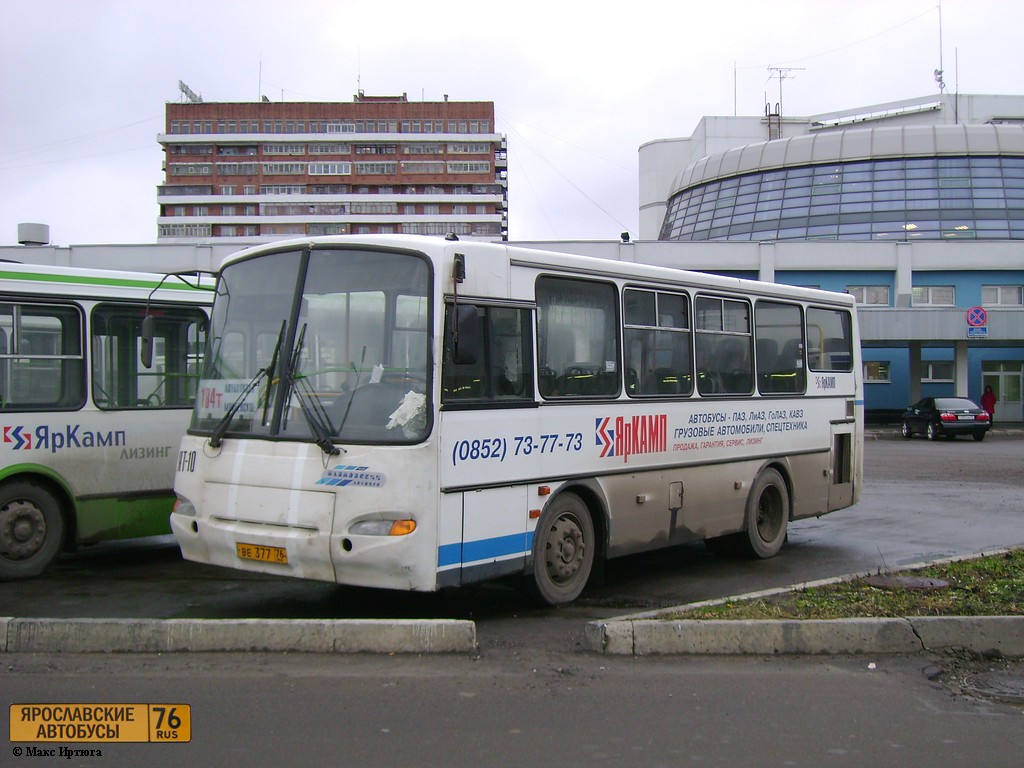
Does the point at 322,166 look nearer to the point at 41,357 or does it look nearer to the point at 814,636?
the point at 41,357

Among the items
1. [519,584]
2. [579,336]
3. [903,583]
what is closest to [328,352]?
Result: [579,336]

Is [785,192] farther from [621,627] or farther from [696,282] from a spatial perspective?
[621,627]

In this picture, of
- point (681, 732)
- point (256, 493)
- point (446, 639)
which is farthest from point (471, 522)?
point (681, 732)

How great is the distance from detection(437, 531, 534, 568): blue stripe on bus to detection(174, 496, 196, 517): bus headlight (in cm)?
206

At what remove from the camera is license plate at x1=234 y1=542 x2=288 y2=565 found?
6867 millimetres

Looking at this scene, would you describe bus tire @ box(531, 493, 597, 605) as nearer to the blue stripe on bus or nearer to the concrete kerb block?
the blue stripe on bus

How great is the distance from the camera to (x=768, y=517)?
36.0ft

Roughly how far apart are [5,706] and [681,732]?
3673 mm

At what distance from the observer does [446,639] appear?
21.4 feet

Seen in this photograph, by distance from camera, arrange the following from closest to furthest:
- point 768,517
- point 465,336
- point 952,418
Answer: point 465,336 → point 768,517 → point 952,418

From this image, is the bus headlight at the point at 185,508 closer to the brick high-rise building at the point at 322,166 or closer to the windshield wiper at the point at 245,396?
the windshield wiper at the point at 245,396

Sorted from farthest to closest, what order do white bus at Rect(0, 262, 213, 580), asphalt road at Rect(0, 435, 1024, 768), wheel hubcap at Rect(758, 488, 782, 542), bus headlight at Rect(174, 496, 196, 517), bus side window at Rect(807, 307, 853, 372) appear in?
bus side window at Rect(807, 307, 853, 372), wheel hubcap at Rect(758, 488, 782, 542), white bus at Rect(0, 262, 213, 580), bus headlight at Rect(174, 496, 196, 517), asphalt road at Rect(0, 435, 1024, 768)

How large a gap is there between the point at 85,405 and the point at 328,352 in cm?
350

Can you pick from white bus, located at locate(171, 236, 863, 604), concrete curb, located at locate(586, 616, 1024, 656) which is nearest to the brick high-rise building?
white bus, located at locate(171, 236, 863, 604)
